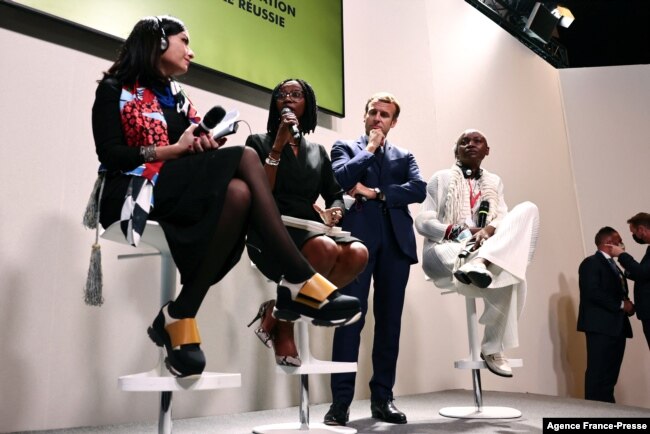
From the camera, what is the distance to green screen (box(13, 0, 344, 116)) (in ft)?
9.39

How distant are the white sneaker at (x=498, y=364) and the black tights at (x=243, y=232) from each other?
5.17 feet

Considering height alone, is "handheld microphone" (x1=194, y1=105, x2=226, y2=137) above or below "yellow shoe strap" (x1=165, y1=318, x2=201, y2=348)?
above

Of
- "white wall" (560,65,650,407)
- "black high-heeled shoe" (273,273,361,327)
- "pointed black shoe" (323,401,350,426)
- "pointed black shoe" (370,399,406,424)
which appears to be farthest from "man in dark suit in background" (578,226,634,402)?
"black high-heeled shoe" (273,273,361,327)

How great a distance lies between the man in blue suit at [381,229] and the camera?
9.25 ft

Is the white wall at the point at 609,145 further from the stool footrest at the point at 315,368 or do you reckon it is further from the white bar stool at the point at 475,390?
the stool footrest at the point at 315,368

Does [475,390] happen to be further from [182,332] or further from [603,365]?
[603,365]

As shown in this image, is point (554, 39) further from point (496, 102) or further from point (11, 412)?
point (11, 412)

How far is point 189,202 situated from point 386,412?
1496mm

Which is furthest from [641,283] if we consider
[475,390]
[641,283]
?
[475,390]

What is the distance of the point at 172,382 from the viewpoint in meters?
1.68

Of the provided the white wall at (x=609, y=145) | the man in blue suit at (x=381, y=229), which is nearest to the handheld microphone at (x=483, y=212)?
the man in blue suit at (x=381, y=229)

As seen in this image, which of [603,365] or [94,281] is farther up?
Answer: [94,281]

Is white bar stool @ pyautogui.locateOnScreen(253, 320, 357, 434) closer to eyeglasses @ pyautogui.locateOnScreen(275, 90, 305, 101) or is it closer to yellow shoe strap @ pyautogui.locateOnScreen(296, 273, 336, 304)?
yellow shoe strap @ pyautogui.locateOnScreen(296, 273, 336, 304)

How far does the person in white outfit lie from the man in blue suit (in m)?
0.23
